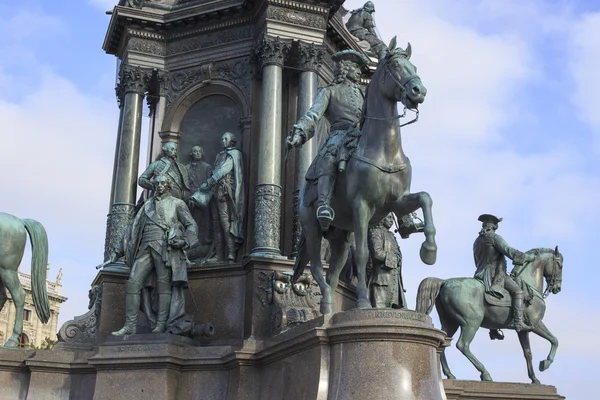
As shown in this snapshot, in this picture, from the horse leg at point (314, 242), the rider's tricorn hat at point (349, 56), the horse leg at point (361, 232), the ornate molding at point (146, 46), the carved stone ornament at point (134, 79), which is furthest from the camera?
the ornate molding at point (146, 46)

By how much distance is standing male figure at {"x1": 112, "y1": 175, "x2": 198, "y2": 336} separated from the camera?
49.7 feet

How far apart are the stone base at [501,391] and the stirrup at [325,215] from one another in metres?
5.87

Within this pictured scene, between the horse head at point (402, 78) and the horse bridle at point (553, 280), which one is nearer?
the horse head at point (402, 78)

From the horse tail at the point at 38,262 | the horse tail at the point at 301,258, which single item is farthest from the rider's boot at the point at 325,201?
the horse tail at the point at 38,262

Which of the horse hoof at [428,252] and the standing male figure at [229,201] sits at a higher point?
the standing male figure at [229,201]

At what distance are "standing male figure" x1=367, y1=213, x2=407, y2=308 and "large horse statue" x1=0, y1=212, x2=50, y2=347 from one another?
592 centimetres

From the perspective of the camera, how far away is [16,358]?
50.7ft

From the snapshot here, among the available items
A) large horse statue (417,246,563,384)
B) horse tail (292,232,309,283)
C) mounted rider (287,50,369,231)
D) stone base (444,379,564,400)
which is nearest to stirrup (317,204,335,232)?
mounted rider (287,50,369,231)

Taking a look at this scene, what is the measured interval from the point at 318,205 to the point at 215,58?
6.86 m

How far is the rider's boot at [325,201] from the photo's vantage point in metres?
11.8

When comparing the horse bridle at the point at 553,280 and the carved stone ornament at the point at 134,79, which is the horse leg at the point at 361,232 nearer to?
the carved stone ornament at the point at 134,79

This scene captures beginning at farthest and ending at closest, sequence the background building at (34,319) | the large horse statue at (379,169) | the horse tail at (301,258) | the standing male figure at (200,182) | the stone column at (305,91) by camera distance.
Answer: the background building at (34,319), the standing male figure at (200,182), the stone column at (305,91), the horse tail at (301,258), the large horse statue at (379,169)

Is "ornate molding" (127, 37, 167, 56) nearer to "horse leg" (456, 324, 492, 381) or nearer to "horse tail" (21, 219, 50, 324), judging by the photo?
"horse tail" (21, 219, 50, 324)

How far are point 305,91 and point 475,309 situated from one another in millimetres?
5711
